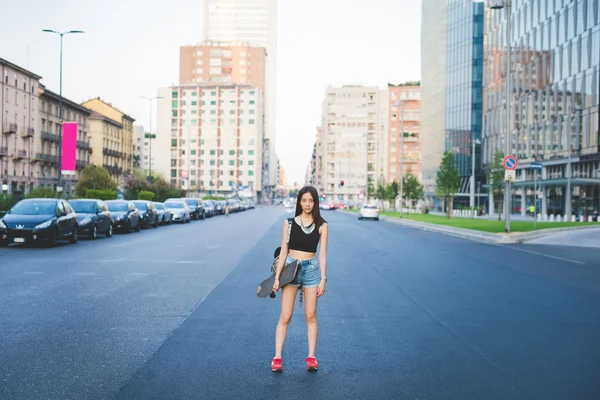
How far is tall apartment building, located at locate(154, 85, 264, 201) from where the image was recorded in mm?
151875

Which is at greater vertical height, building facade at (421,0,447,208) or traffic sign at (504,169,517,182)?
building facade at (421,0,447,208)

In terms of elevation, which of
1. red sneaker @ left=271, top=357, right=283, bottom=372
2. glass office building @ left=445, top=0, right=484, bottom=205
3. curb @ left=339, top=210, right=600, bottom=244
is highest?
glass office building @ left=445, top=0, right=484, bottom=205

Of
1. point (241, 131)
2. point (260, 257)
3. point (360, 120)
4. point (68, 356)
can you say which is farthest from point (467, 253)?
point (360, 120)

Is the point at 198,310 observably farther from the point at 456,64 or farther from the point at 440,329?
the point at 456,64

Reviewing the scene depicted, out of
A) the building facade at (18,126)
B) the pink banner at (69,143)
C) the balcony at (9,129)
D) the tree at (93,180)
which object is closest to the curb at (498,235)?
the pink banner at (69,143)

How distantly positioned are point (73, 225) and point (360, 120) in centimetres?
15864

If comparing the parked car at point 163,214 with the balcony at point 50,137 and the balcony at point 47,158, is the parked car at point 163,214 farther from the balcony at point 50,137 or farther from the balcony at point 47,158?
the balcony at point 50,137

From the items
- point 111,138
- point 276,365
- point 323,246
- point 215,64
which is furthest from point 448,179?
point 215,64

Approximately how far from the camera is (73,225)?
2253 cm

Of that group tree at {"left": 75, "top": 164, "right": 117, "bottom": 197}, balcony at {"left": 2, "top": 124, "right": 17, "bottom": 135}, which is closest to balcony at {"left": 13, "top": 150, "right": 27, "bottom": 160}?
balcony at {"left": 2, "top": 124, "right": 17, "bottom": 135}

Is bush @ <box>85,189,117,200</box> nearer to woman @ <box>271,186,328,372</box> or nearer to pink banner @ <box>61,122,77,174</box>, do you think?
pink banner @ <box>61,122,77,174</box>

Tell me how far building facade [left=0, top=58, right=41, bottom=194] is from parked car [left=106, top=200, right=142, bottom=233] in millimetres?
45269

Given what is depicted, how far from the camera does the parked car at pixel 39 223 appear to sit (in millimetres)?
20125

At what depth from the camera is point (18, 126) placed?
7731 centimetres
